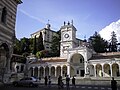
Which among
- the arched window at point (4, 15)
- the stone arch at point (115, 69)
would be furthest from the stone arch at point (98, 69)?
the arched window at point (4, 15)

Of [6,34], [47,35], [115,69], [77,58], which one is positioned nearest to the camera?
[6,34]

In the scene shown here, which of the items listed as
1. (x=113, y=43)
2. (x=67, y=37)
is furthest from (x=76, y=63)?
(x=113, y=43)

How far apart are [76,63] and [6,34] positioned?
34.1 m

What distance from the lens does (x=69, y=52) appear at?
49062 mm

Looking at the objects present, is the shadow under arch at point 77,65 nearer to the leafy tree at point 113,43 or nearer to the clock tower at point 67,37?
the clock tower at point 67,37

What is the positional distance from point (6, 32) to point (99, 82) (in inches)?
643

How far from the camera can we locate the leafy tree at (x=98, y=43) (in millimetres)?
69625

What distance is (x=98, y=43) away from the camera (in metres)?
71.3

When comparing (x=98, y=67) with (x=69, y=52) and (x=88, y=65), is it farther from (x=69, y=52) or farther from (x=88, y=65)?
(x=69, y=52)

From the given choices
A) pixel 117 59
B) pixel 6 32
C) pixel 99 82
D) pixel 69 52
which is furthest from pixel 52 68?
pixel 6 32

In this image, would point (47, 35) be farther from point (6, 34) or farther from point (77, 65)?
point (6, 34)

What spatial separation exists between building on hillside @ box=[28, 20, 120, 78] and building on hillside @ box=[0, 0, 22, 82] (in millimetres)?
25923

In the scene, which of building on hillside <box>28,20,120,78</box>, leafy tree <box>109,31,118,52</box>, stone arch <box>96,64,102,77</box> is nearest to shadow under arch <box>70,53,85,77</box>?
building on hillside <box>28,20,120,78</box>

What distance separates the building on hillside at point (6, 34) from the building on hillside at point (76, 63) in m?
25.9
